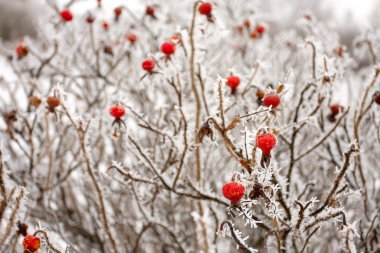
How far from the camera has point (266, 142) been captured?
110 centimetres

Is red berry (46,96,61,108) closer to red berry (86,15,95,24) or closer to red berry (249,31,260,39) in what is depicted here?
red berry (86,15,95,24)

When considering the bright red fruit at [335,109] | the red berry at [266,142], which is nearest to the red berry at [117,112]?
the red berry at [266,142]

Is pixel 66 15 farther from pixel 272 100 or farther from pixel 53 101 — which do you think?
pixel 272 100

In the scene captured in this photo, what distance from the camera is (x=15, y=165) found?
242 centimetres

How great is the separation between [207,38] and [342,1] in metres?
10.4

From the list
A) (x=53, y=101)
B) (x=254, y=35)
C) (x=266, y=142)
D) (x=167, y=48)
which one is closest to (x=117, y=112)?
(x=53, y=101)

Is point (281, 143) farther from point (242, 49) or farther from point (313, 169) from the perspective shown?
point (242, 49)

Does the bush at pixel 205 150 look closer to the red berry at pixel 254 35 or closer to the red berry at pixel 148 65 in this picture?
the red berry at pixel 148 65

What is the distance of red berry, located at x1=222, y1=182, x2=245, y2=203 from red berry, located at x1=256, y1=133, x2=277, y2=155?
0.40ft

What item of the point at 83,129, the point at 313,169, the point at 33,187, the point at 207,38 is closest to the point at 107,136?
the point at 33,187

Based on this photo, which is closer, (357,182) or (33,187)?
(357,182)

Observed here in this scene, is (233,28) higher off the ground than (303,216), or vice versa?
(233,28)

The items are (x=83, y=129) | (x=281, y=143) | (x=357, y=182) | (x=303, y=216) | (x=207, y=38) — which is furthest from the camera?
(x=281, y=143)

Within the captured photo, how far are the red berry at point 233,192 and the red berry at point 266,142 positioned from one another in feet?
0.40
